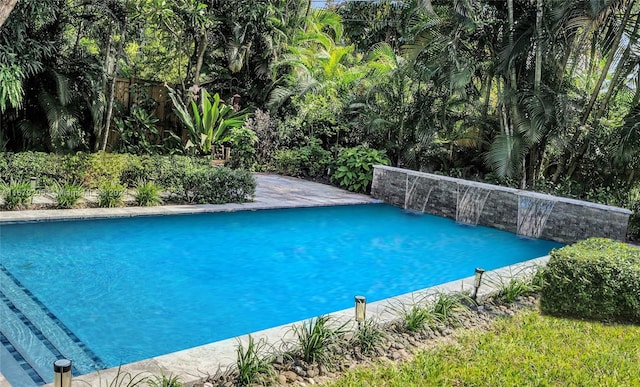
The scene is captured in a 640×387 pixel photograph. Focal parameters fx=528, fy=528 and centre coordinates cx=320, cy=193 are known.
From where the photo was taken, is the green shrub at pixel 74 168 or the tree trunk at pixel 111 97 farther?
the tree trunk at pixel 111 97

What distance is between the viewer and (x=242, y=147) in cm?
1358

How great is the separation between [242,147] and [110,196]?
18.2 feet

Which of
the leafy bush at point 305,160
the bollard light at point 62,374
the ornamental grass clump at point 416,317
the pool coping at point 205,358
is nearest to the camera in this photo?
the bollard light at point 62,374

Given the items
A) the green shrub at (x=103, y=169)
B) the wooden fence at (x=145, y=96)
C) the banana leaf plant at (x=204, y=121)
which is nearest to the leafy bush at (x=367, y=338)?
the green shrub at (x=103, y=169)

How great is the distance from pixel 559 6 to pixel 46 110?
984cm

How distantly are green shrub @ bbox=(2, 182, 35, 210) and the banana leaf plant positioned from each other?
5016mm

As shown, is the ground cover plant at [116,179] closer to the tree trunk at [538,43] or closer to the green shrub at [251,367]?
the green shrub at [251,367]

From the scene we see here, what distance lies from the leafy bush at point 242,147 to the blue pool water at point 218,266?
4015 millimetres

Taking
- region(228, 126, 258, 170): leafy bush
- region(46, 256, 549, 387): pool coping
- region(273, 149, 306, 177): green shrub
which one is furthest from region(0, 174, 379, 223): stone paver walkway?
region(46, 256, 549, 387): pool coping

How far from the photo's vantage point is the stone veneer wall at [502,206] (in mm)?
8680

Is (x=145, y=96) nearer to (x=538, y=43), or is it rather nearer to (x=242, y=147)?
(x=242, y=147)

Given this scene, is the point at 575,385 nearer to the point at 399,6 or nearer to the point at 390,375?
the point at 390,375

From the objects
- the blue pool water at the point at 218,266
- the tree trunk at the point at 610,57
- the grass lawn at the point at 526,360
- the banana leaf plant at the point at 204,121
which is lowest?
the blue pool water at the point at 218,266

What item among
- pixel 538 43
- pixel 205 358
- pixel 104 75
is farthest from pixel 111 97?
Answer: pixel 538 43
